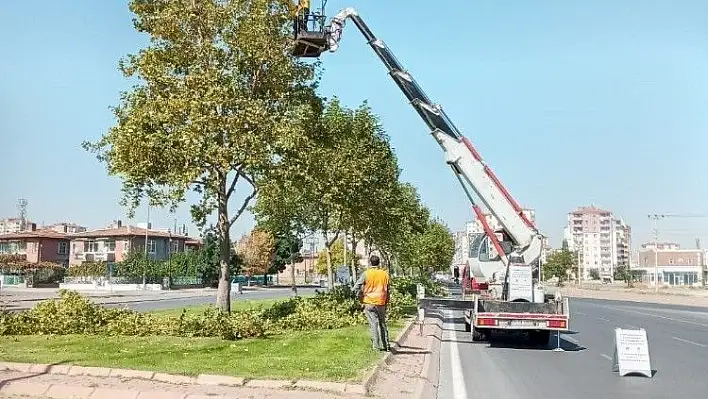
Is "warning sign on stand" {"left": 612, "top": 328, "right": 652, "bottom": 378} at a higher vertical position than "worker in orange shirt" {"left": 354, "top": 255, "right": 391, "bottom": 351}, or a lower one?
lower

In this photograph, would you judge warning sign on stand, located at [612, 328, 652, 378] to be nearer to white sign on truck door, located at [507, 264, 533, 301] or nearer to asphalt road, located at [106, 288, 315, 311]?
white sign on truck door, located at [507, 264, 533, 301]

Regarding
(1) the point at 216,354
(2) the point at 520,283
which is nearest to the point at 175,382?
(1) the point at 216,354

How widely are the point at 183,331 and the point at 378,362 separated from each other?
5280 mm

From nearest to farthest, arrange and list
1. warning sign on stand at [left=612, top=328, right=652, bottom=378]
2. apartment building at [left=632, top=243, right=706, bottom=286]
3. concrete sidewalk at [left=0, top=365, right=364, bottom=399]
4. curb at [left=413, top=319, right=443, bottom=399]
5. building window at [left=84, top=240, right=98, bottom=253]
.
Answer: concrete sidewalk at [left=0, top=365, right=364, bottom=399] → curb at [left=413, top=319, right=443, bottom=399] → warning sign on stand at [left=612, top=328, right=652, bottom=378] → building window at [left=84, top=240, right=98, bottom=253] → apartment building at [left=632, top=243, right=706, bottom=286]

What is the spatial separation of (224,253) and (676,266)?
157799mm

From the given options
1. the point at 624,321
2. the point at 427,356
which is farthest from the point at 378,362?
the point at 624,321

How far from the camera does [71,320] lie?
1661 centimetres

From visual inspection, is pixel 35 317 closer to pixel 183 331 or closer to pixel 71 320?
pixel 71 320

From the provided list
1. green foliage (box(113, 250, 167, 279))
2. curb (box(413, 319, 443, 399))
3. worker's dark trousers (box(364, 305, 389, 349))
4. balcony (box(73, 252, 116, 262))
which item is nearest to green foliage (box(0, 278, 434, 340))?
worker's dark trousers (box(364, 305, 389, 349))

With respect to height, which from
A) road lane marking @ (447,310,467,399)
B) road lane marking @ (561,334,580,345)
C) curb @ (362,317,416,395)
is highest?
curb @ (362,317,416,395)

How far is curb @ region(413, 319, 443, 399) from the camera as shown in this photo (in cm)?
1025

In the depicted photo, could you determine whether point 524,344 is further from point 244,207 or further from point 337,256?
point 337,256

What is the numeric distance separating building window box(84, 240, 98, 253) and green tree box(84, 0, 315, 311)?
307ft

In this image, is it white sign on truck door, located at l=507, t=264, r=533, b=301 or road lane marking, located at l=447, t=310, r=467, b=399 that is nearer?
road lane marking, located at l=447, t=310, r=467, b=399
